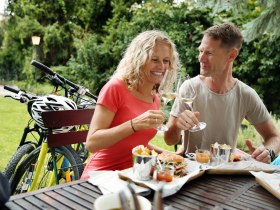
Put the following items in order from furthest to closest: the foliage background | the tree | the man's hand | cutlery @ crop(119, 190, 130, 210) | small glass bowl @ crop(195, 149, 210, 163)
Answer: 1. the foliage background
2. the tree
3. the man's hand
4. small glass bowl @ crop(195, 149, 210, 163)
5. cutlery @ crop(119, 190, 130, 210)

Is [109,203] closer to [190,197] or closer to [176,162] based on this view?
[190,197]

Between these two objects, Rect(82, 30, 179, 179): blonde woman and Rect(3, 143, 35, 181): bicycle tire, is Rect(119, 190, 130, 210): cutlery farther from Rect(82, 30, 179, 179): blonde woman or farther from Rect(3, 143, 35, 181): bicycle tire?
Rect(3, 143, 35, 181): bicycle tire

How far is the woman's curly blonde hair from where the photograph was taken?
1937 mm

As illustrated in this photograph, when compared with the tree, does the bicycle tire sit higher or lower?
lower

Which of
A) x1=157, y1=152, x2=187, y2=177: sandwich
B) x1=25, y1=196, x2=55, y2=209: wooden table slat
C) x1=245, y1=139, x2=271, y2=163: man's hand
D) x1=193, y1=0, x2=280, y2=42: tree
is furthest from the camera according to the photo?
x1=193, y1=0, x2=280, y2=42: tree

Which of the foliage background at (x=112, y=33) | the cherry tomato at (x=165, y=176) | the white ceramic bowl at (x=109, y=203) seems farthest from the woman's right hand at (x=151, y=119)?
the foliage background at (x=112, y=33)

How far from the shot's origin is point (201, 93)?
7.63 ft

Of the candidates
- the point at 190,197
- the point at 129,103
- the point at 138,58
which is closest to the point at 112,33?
the point at 138,58

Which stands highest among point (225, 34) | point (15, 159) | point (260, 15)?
point (260, 15)

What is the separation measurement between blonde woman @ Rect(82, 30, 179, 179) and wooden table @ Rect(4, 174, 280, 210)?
0.37 meters

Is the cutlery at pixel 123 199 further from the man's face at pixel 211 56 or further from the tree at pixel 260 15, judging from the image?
the tree at pixel 260 15

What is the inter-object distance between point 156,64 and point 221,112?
64 centimetres

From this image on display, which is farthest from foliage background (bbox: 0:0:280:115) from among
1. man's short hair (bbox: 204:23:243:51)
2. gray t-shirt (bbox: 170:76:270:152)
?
gray t-shirt (bbox: 170:76:270:152)

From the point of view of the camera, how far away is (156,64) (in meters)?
1.96
